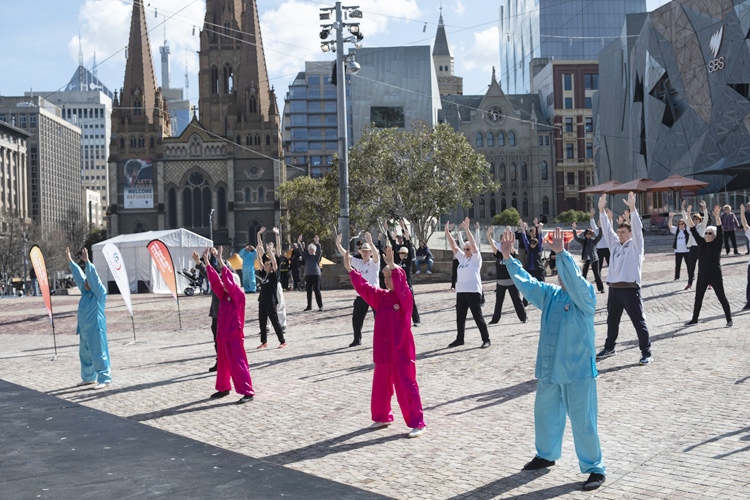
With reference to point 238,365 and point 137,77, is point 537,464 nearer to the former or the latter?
point 238,365

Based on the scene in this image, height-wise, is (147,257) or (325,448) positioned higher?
(147,257)

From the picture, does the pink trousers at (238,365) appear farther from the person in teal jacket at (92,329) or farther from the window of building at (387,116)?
the window of building at (387,116)

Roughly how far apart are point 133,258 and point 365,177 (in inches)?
477

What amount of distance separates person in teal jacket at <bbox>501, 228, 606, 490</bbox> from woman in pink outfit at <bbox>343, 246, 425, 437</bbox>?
1.61 meters

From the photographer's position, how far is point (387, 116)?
2697 inches

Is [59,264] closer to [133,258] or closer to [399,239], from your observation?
[133,258]

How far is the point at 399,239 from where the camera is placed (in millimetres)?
19109

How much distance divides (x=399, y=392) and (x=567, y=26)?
4185 inches

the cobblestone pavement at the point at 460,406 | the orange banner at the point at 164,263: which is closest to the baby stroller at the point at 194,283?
the orange banner at the point at 164,263

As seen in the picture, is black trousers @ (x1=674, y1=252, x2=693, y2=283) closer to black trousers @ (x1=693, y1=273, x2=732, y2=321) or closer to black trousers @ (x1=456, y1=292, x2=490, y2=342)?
black trousers @ (x1=693, y1=273, x2=732, y2=321)

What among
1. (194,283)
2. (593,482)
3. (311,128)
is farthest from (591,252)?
(311,128)

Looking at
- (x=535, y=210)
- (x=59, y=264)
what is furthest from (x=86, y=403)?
(x=535, y=210)

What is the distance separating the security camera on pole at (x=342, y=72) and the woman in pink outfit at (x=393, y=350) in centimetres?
1419

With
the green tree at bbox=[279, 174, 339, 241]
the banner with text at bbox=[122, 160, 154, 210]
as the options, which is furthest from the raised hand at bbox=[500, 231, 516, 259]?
the banner with text at bbox=[122, 160, 154, 210]
